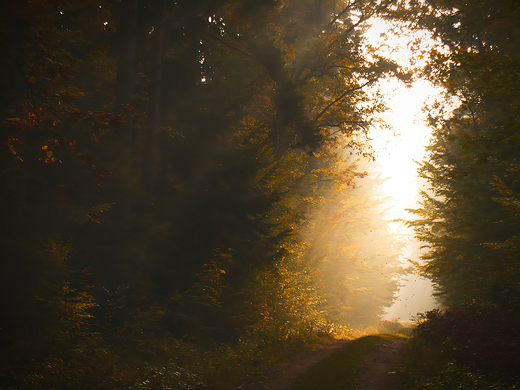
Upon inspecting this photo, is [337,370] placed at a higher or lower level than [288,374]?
higher

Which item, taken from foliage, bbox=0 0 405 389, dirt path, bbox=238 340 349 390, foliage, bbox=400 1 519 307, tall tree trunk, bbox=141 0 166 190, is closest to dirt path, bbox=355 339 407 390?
dirt path, bbox=238 340 349 390

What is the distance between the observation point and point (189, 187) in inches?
560

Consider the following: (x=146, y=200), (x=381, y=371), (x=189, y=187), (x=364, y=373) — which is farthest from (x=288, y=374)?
(x=146, y=200)

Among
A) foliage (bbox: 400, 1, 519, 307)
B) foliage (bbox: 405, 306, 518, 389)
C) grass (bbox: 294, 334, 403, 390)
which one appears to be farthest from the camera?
foliage (bbox: 400, 1, 519, 307)

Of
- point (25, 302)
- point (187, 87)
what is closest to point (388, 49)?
point (187, 87)

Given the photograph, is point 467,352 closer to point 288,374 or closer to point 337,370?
point 337,370

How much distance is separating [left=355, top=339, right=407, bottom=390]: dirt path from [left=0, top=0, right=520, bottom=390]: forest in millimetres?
1821

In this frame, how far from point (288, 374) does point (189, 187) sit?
760cm

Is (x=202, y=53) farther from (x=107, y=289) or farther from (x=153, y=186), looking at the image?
(x=107, y=289)

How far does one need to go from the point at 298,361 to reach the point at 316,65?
52.0ft

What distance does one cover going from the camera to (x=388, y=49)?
21172mm

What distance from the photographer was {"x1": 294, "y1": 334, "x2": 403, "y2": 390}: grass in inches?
379

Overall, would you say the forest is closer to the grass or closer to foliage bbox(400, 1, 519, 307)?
foliage bbox(400, 1, 519, 307)

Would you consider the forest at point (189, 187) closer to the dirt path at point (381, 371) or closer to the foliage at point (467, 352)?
the foliage at point (467, 352)
